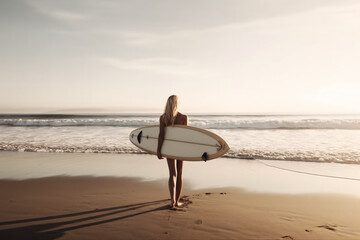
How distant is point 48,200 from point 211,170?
3599 mm

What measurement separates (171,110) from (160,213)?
59.6 inches

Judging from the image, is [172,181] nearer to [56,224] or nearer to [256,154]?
[56,224]

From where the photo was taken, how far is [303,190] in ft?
15.0

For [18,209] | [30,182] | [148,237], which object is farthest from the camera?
[30,182]

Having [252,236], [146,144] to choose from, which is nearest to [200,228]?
[252,236]

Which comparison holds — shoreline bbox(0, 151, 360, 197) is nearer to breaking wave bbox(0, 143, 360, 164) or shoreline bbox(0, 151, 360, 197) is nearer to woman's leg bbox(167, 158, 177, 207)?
breaking wave bbox(0, 143, 360, 164)

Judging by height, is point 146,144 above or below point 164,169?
above

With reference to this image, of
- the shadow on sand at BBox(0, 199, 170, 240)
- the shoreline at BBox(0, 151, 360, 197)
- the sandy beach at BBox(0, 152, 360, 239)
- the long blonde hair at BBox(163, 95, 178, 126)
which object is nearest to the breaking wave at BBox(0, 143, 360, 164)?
the shoreline at BBox(0, 151, 360, 197)

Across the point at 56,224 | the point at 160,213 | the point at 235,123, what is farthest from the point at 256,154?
the point at 235,123

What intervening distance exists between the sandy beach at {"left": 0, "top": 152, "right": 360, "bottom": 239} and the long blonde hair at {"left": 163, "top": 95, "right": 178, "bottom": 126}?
1344 mm

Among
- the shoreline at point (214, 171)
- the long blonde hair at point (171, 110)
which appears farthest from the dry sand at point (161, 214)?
the long blonde hair at point (171, 110)

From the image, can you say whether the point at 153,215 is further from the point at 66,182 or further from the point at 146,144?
the point at 66,182

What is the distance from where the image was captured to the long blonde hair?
12.0 ft

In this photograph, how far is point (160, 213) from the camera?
3.48 m
